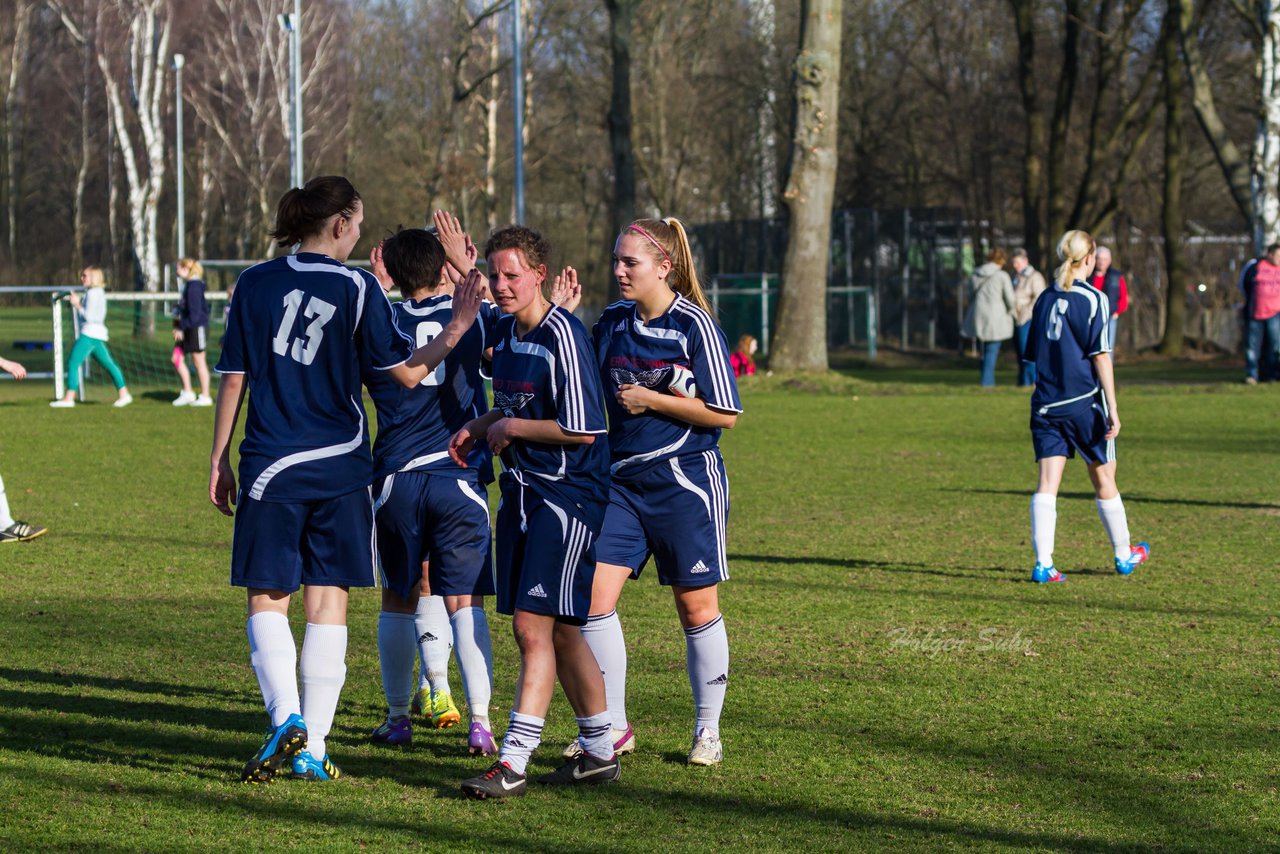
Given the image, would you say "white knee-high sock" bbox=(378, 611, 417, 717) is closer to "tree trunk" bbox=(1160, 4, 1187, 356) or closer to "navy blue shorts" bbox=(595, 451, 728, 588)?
"navy blue shorts" bbox=(595, 451, 728, 588)

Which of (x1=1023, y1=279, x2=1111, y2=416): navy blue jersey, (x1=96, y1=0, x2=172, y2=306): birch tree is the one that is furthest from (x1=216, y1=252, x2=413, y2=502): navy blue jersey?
(x1=96, y1=0, x2=172, y2=306): birch tree

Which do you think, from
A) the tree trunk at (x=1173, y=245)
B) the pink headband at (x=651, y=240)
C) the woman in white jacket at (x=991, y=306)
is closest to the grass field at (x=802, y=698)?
the pink headband at (x=651, y=240)

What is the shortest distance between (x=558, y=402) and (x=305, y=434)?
77 cm

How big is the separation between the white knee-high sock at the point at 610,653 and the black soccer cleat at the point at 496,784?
0.42 m

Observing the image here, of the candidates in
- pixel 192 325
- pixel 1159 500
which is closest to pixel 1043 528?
pixel 1159 500

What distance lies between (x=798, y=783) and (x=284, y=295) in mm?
2199

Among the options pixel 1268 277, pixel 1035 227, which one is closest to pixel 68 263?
pixel 1035 227

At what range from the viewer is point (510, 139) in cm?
5769

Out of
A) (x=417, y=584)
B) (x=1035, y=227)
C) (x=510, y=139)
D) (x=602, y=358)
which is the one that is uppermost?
(x=510, y=139)

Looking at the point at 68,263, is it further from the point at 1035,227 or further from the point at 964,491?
the point at 964,491

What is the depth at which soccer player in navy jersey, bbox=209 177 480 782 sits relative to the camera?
16.1ft

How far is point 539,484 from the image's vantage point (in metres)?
4.93

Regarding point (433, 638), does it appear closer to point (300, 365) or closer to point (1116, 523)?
point (300, 365)

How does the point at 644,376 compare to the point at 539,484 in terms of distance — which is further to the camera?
the point at 644,376
